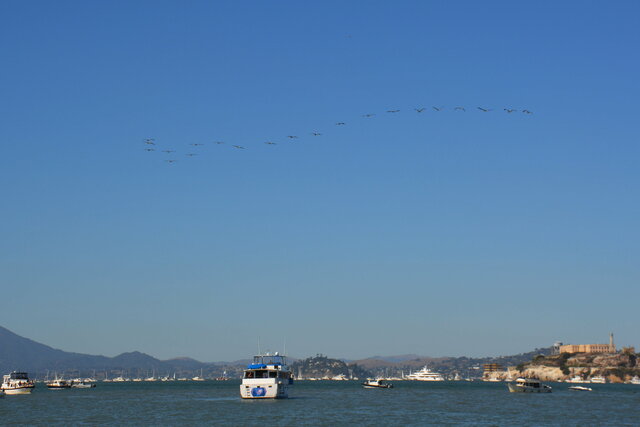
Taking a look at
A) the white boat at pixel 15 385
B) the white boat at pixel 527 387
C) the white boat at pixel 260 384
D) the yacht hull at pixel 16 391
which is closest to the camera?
the white boat at pixel 260 384

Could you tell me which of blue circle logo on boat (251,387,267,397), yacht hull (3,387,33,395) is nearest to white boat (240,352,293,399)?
blue circle logo on boat (251,387,267,397)

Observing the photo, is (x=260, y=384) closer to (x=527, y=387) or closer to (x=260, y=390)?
(x=260, y=390)

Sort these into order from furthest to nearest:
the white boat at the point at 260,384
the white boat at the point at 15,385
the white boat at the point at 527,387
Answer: the white boat at the point at 527,387
the white boat at the point at 15,385
the white boat at the point at 260,384

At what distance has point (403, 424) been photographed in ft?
283

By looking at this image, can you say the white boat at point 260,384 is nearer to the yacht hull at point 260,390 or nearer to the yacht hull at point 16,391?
the yacht hull at point 260,390

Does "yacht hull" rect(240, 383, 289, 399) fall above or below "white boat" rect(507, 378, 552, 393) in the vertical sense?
above

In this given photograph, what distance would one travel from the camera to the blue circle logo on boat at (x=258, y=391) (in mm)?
123062

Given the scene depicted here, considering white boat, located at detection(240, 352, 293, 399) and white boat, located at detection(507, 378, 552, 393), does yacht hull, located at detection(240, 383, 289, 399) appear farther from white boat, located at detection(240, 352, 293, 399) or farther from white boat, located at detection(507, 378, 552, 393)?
white boat, located at detection(507, 378, 552, 393)

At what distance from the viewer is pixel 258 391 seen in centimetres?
12325

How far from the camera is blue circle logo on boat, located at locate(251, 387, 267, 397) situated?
404 feet

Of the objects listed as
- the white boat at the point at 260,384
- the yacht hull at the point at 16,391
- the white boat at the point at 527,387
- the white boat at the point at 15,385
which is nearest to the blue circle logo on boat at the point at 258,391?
the white boat at the point at 260,384

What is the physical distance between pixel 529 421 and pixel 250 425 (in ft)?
115

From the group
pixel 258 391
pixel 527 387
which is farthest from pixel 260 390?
pixel 527 387

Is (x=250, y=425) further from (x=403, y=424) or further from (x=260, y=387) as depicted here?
(x=260, y=387)
